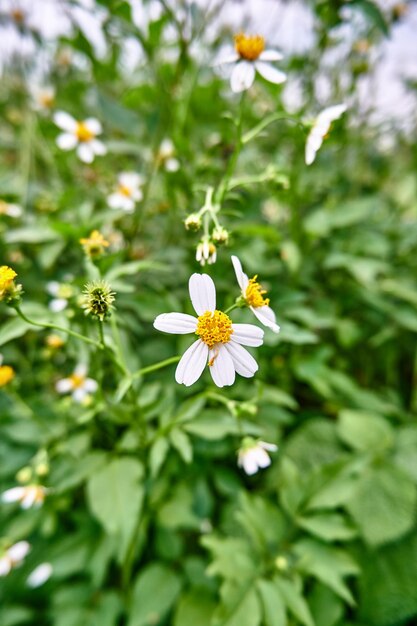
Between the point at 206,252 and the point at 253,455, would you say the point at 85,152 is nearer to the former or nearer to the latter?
the point at 206,252

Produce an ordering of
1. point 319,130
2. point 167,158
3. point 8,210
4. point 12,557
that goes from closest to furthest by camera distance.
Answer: point 319,130 < point 12,557 < point 8,210 < point 167,158

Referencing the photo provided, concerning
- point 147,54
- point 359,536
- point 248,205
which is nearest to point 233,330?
point 248,205

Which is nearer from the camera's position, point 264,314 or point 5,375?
point 264,314

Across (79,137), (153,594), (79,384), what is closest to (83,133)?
(79,137)

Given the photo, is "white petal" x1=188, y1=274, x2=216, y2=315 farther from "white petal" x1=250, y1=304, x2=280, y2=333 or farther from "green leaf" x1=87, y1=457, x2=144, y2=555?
"green leaf" x1=87, y1=457, x2=144, y2=555

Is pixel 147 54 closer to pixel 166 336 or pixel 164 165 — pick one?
pixel 164 165

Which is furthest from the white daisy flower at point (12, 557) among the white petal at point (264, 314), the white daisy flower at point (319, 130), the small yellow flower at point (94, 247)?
the white daisy flower at point (319, 130)

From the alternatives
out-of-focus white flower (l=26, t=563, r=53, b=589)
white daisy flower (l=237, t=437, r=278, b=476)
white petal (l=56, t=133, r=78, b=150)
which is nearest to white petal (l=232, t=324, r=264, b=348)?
white daisy flower (l=237, t=437, r=278, b=476)
